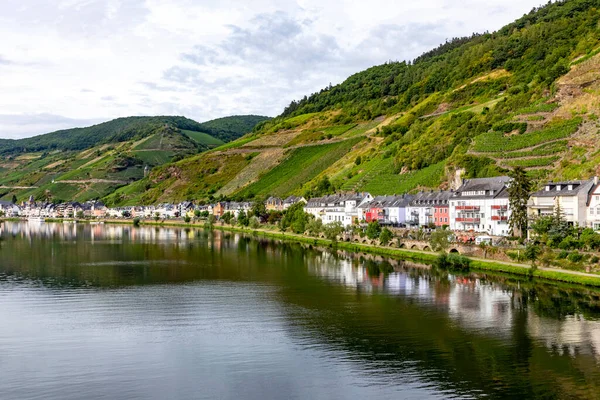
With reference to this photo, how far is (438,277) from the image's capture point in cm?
5681

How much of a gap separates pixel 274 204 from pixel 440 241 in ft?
254

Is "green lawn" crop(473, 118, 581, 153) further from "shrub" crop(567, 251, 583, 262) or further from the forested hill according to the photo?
"shrub" crop(567, 251, 583, 262)

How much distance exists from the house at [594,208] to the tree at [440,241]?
44.4 ft

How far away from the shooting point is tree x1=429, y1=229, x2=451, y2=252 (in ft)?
217

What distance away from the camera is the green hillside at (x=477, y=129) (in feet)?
300

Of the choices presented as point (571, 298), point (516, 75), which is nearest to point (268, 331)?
point (571, 298)

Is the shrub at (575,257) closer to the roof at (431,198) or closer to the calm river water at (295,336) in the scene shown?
the calm river water at (295,336)

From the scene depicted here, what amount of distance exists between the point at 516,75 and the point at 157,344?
12709cm

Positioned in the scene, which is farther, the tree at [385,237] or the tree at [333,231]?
the tree at [333,231]

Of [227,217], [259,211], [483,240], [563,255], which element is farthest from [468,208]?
[227,217]

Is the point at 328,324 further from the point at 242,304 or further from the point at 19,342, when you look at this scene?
the point at 19,342

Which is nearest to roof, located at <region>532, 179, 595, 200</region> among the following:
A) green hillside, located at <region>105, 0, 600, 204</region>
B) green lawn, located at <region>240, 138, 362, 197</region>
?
green hillside, located at <region>105, 0, 600, 204</region>

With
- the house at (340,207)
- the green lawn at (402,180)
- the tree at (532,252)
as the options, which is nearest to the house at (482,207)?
the tree at (532,252)

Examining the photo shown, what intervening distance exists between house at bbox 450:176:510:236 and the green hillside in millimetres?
8882
